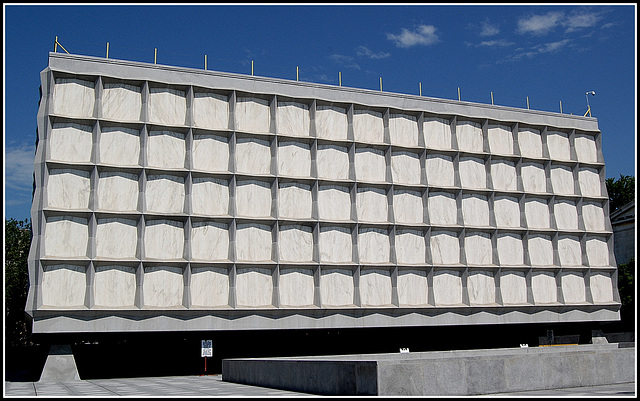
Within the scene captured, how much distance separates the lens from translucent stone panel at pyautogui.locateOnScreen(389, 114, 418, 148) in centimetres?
5116

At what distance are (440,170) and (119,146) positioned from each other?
25.8 meters

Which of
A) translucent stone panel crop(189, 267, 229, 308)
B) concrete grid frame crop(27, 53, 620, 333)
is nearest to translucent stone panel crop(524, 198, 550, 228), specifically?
concrete grid frame crop(27, 53, 620, 333)

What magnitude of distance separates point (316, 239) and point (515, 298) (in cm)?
1866

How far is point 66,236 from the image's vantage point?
1586 inches

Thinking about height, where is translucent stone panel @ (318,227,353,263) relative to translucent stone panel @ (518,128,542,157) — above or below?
below

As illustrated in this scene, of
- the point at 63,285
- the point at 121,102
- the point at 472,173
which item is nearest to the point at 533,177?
the point at 472,173

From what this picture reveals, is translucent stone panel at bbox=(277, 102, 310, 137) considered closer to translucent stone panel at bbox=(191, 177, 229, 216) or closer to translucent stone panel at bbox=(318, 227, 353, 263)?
translucent stone panel at bbox=(191, 177, 229, 216)

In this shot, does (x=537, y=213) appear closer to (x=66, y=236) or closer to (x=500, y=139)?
(x=500, y=139)

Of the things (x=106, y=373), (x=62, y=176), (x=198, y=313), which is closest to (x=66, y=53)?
(x=62, y=176)

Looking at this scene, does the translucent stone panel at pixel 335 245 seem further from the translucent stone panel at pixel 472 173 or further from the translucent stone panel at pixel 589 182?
the translucent stone panel at pixel 589 182

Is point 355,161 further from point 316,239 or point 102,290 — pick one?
point 102,290

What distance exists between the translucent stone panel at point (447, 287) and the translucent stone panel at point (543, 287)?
24.0ft

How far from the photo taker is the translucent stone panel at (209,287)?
4266cm

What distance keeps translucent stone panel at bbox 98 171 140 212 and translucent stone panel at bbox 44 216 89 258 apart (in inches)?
72.7
